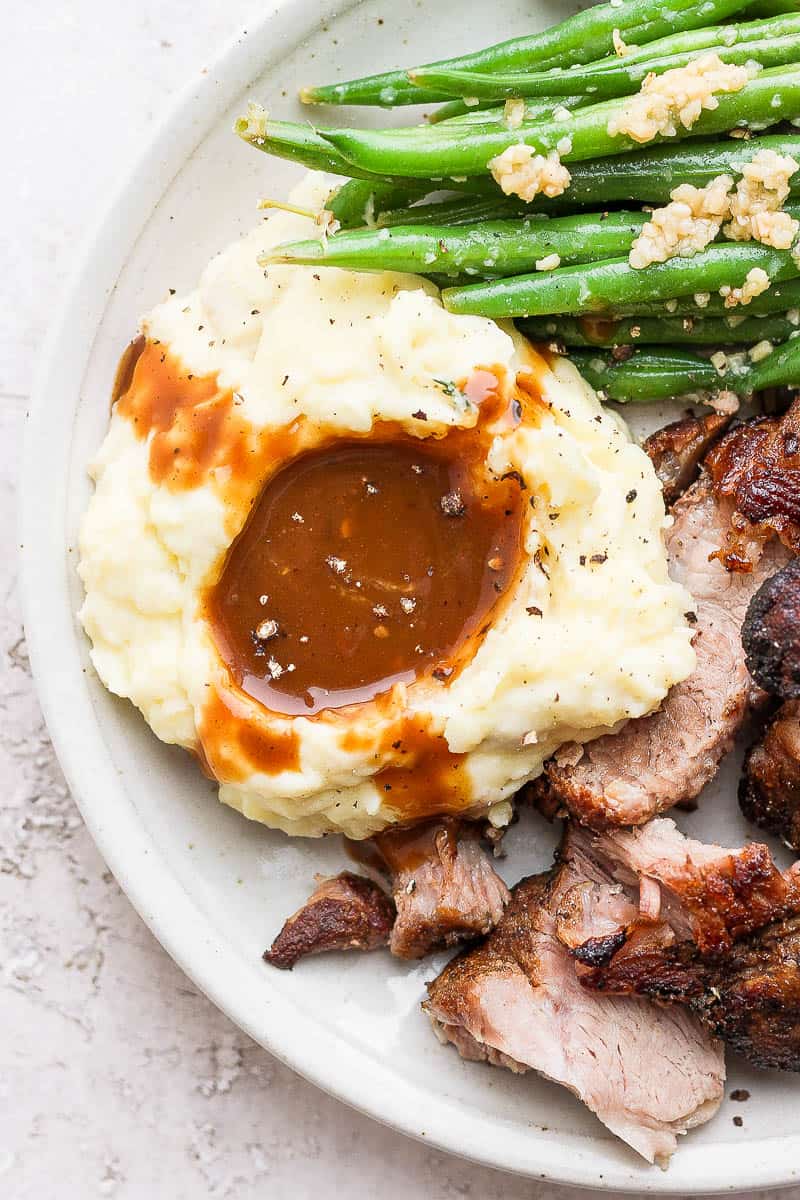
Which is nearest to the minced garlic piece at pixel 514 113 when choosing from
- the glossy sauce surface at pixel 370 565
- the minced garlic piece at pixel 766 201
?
the minced garlic piece at pixel 766 201

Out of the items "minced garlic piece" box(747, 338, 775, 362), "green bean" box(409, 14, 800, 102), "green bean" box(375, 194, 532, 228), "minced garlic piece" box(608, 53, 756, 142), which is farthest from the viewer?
"minced garlic piece" box(747, 338, 775, 362)

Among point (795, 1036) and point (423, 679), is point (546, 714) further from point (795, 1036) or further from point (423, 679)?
point (795, 1036)

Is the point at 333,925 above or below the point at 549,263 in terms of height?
below

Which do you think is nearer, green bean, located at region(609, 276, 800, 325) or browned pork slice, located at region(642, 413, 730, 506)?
green bean, located at region(609, 276, 800, 325)

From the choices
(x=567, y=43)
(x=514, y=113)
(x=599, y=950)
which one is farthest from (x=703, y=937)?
(x=567, y=43)

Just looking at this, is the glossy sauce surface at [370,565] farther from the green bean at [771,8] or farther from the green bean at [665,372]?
the green bean at [771,8]

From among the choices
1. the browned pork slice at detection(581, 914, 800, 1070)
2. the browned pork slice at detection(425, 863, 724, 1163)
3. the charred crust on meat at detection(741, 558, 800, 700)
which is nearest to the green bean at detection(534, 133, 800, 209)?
the charred crust on meat at detection(741, 558, 800, 700)

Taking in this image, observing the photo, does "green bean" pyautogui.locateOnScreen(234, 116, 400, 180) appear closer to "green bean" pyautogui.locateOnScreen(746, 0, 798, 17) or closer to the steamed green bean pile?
the steamed green bean pile

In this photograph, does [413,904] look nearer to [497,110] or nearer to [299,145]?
[299,145]
